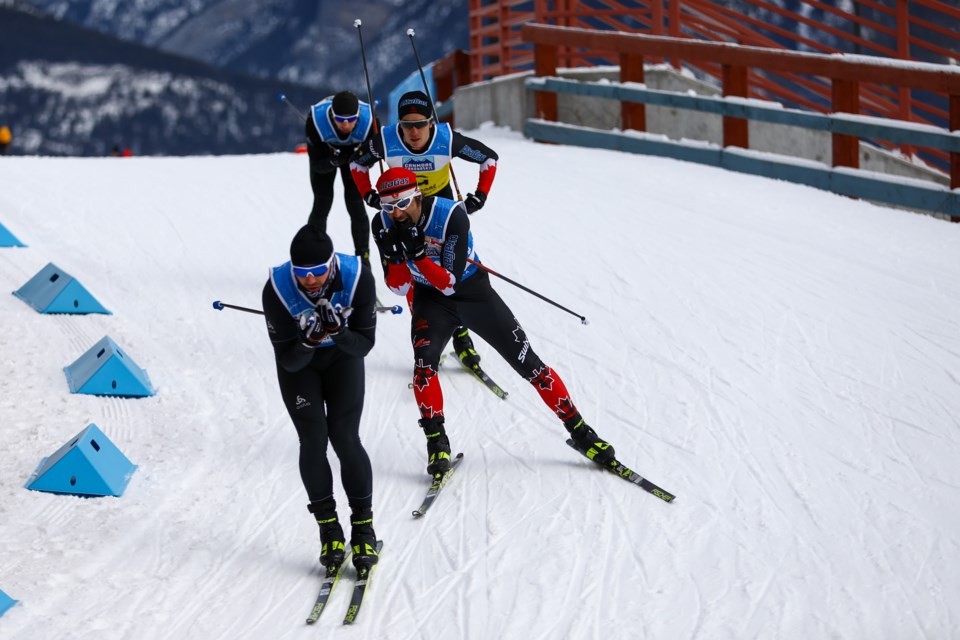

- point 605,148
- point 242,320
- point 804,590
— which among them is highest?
point 605,148

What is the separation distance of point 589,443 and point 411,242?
130 centimetres

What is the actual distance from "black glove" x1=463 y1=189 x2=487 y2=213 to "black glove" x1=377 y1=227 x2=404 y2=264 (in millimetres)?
→ 1044

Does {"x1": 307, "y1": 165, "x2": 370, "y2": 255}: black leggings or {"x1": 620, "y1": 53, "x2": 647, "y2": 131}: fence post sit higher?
{"x1": 620, "y1": 53, "x2": 647, "y2": 131}: fence post

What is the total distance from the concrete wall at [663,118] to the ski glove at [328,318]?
29.3ft

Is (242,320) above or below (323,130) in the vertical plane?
below

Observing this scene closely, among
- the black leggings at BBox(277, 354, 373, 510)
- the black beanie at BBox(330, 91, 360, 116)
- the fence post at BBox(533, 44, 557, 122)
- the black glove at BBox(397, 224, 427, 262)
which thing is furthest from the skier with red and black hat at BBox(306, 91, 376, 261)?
the fence post at BBox(533, 44, 557, 122)

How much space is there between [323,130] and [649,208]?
12.1ft

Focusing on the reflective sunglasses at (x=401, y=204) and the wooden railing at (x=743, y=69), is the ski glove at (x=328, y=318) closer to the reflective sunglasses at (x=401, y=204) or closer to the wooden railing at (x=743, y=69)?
the reflective sunglasses at (x=401, y=204)

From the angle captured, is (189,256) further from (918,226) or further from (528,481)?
(918,226)

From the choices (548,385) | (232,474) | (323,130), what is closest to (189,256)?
(323,130)

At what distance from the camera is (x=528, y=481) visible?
5.54 metres

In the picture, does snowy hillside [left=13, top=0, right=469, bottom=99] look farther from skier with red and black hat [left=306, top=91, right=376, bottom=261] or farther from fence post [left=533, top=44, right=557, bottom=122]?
skier with red and black hat [left=306, top=91, right=376, bottom=261]

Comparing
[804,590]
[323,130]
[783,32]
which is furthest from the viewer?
[783,32]

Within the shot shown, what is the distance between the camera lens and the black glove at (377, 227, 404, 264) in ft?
17.4
